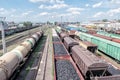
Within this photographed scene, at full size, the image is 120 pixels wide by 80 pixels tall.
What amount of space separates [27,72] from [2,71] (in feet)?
26.9

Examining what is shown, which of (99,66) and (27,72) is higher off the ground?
(99,66)

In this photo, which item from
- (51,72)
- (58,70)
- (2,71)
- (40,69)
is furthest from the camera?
(40,69)

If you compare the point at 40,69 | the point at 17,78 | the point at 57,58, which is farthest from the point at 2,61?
the point at 57,58

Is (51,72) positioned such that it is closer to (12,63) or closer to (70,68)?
(70,68)

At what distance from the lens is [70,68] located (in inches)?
806

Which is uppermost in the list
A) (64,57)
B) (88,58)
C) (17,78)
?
(88,58)

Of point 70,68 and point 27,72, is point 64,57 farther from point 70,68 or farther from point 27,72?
point 27,72

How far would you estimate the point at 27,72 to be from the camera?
69.6ft

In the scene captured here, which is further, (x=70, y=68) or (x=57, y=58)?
(x=57, y=58)

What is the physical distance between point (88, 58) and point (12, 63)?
8.72m

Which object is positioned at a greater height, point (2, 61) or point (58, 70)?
point (2, 61)

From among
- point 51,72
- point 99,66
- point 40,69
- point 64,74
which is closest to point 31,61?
point 40,69

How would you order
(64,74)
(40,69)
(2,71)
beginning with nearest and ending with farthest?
(2,71) < (64,74) < (40,69)

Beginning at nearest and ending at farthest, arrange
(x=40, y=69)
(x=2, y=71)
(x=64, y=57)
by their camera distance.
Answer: (x=2, y=71)
(x=40, y=69)
(x=64, y=57)
